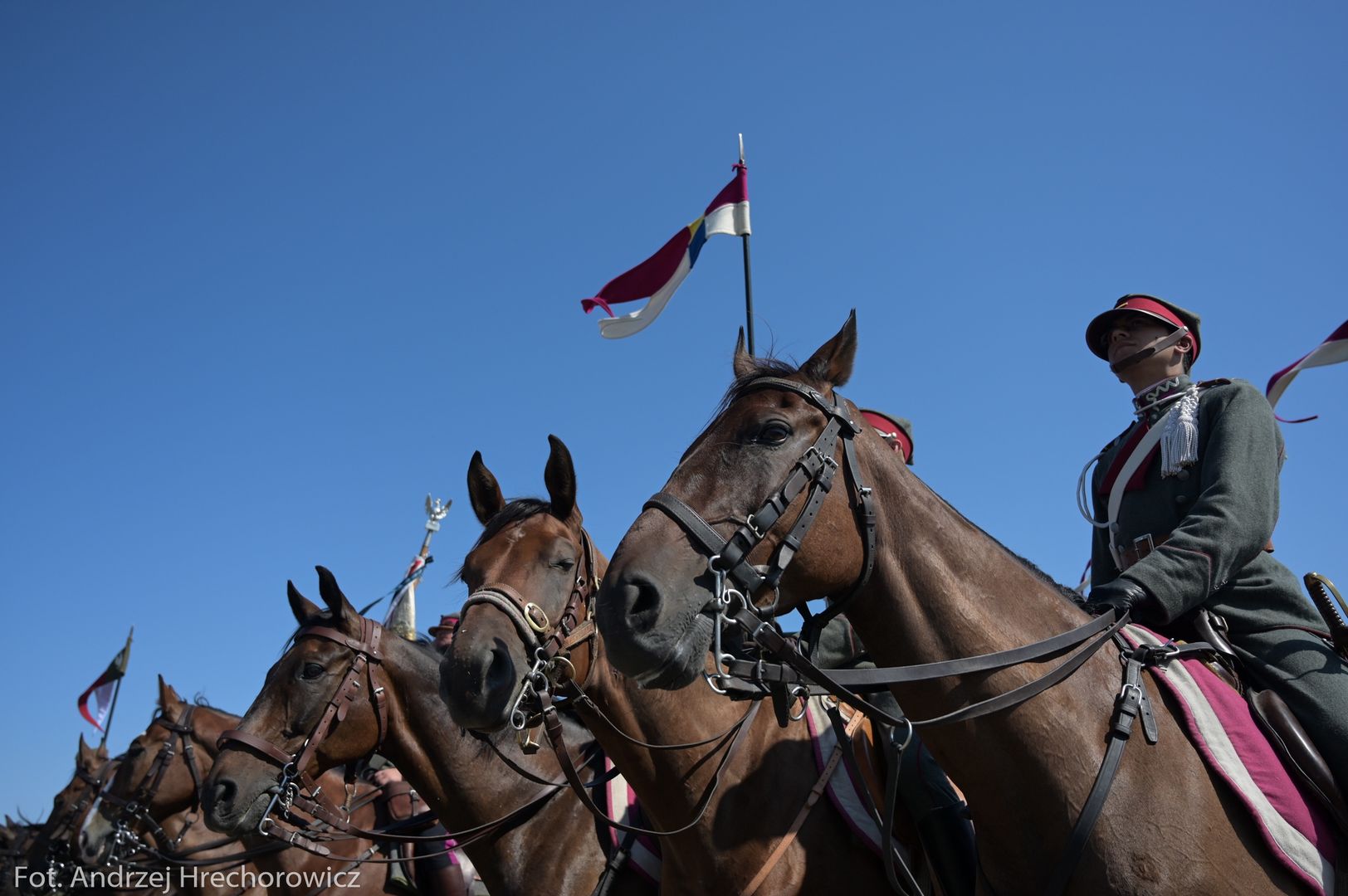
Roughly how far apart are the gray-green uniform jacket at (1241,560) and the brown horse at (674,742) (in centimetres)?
209

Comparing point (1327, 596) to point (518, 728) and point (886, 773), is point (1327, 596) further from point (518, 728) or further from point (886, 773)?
point (518, 728)

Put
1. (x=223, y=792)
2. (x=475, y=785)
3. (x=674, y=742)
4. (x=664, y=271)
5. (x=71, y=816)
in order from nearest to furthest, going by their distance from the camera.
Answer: (x=674, y=742) < (x=475, y=785) < (x=223, y=792) < (x=664, y=271) < (x=71, y=816)

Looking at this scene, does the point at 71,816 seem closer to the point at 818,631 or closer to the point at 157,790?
the point at 157,790

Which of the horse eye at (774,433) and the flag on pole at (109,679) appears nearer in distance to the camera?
the horse eye at (774,433)

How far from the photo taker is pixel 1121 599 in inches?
148

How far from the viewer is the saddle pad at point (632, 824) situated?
5.96 metres

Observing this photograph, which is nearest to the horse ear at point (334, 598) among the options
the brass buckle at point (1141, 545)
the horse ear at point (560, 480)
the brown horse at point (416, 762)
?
the brown horse at point (416, 762)

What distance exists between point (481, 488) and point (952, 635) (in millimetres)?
3961

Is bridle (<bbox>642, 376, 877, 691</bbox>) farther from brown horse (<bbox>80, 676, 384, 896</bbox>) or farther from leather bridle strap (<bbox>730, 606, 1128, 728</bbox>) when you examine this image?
brown horse (<bbox>80, 676, 384, 896</bbox>)

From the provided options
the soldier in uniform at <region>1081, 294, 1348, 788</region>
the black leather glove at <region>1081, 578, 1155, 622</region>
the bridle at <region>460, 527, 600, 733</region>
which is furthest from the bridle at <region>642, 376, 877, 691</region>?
the bridle at <region>460, 527, 600, 733</region>

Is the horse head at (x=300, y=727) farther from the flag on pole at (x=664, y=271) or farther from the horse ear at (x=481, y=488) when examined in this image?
the flag on pole at (x=664, y=271)

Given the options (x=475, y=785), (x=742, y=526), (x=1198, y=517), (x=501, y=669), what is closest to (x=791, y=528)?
(x=742, y=526)

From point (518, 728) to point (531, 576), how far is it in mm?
822

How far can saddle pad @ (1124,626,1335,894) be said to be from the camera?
11.4 feet
